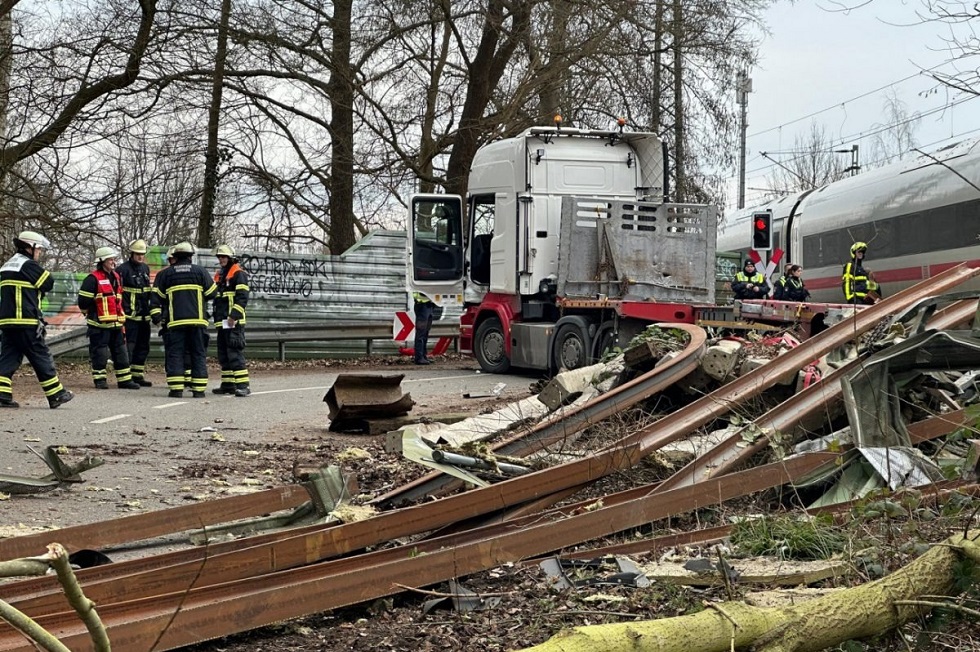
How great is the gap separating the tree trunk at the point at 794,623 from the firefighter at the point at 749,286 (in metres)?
13.4

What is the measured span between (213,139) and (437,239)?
6430 mm

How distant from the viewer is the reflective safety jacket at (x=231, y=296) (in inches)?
532

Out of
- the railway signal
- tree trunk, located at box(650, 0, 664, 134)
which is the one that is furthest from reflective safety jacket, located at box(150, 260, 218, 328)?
the railway signal

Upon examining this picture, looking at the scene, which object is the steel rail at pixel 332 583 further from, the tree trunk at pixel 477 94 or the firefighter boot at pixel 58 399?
the tree trunk at pixel 477 94

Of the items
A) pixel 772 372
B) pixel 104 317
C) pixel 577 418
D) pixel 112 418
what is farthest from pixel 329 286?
pixel 772 372

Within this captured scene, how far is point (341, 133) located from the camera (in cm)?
2100

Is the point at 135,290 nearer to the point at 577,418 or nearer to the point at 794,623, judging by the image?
the point at 577,418

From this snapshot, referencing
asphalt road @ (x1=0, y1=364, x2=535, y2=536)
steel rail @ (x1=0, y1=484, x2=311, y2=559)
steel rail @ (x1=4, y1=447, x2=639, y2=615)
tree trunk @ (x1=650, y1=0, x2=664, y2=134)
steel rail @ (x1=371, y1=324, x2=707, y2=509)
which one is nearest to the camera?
steel rail @ (x1=4, y1=447, x2=639, y2=615)

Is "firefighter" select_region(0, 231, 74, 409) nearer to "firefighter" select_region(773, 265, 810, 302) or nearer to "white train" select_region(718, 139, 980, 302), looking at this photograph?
"white train" select_region(718, 139, 980, 302)

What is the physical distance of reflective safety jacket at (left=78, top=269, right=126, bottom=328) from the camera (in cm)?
1393

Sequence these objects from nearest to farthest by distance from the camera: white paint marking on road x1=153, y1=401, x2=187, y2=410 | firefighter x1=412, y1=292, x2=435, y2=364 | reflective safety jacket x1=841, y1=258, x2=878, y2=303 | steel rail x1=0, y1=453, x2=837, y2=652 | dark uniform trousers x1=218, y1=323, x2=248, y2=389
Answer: steel rail x1=0, y1=453, x2=837, y2=652, white paint marking on road x1=153, y1=401, x2=187, y2=410, dark uniform trousers x1=218, y1=323, x2=248, y2=389, reflective safety jacket x1=841, y1=258, x2=878, y2=303, firefighter x1=412, y1=292, x2=435, y2=364

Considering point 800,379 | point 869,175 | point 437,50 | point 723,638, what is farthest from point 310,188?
point 723,638

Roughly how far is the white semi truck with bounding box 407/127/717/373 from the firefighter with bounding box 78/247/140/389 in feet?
15.2

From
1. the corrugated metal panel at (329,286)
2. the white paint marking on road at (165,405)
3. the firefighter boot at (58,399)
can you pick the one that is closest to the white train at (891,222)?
the corrugated metal panel at (329,286)
